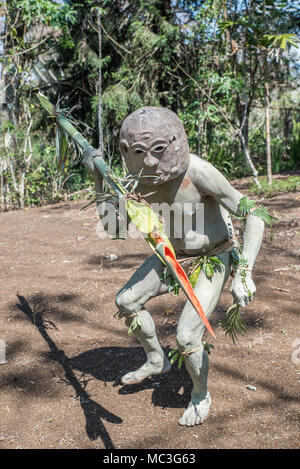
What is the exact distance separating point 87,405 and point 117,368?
431 millimetres

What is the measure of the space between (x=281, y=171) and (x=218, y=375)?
292 inches

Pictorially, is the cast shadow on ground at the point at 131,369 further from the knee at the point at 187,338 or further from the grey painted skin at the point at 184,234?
the knee at the point at 187,338

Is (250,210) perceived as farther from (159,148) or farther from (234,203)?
(159,148)

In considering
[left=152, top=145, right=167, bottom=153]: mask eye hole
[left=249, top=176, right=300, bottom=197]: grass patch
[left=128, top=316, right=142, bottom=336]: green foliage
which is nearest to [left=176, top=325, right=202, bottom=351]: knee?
[left=128, top=316, right=142, bottom=336]: green foliage

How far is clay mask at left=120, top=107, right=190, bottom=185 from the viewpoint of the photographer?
77.3 inches

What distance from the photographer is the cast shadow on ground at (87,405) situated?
2311 millimetres

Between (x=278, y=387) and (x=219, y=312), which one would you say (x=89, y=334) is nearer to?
(x=219, y=312)

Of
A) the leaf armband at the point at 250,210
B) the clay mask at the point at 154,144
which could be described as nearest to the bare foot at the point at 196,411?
the leaf armband at the point at 250,210

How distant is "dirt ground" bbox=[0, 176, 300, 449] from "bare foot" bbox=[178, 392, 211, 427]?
Result: 1.4 inches

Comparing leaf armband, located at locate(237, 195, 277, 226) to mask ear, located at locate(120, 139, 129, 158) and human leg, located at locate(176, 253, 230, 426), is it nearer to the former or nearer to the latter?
human leg, located at locate(176, 253, 230, 426)

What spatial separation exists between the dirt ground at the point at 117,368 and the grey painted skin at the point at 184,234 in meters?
0.18

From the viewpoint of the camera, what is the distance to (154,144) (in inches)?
77.4

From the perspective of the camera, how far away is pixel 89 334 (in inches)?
135
